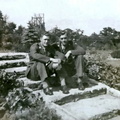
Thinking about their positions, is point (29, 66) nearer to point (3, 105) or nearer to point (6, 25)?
point (3, 105)

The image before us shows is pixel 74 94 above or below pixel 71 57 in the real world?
below

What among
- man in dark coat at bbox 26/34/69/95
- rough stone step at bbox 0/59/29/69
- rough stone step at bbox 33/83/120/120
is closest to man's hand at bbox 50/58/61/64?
man in dark coat at bbox 26/34/69/95

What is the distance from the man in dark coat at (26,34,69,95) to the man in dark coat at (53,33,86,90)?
0.19m

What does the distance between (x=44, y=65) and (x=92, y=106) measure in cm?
123

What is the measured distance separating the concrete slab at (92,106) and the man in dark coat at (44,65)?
38cm

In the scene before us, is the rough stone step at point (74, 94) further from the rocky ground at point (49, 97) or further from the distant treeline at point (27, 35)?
the distant treeline at point (27, 35)

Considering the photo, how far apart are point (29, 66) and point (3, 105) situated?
3.67ft

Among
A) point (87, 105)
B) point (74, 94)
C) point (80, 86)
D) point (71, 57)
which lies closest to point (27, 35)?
point (71, 57)

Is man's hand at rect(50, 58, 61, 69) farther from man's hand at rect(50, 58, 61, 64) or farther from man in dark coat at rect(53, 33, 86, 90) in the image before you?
man in dark coat at rect(53, 33, 86, 90)

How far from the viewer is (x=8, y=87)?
4820 mm

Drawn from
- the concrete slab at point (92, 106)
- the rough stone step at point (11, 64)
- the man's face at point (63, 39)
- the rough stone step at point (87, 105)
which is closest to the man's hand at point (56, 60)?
the man's face at point (63, 39)

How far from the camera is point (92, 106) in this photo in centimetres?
473

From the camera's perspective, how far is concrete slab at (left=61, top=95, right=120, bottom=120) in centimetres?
438

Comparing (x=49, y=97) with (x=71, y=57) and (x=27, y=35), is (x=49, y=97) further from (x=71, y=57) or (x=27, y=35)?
(x=27, y=35)
